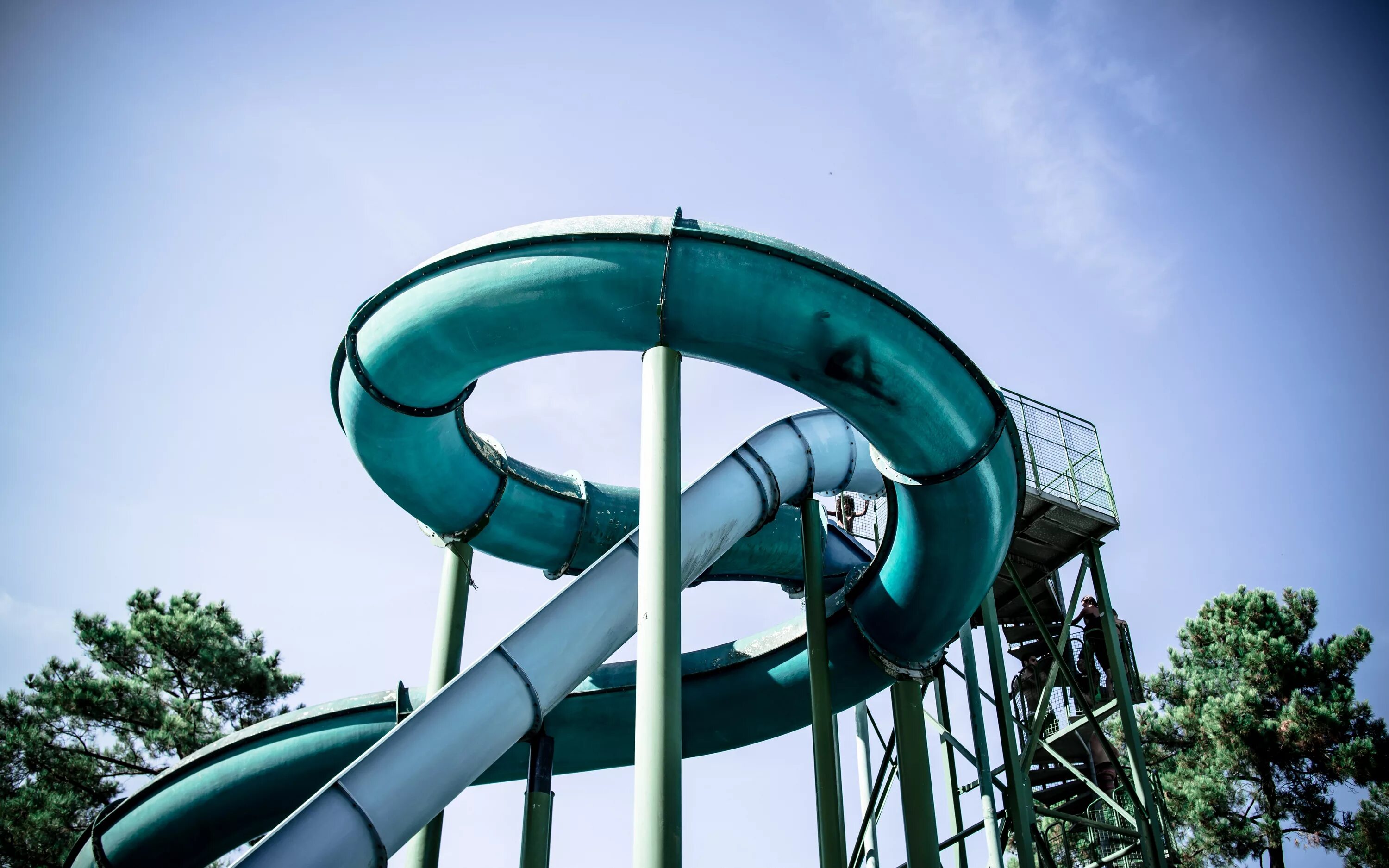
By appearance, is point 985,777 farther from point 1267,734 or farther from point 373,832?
point 1267,734

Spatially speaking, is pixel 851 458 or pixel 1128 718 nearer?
pixel 851 458

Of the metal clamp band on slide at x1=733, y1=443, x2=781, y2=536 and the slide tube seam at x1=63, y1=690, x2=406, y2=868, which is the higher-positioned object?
the metal clamp band on slide at x1=733, y1=443, x2=781, y2=536

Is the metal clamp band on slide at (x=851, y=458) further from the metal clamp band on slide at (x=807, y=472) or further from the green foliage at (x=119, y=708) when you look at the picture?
the green foliage at (x=119, y=708)

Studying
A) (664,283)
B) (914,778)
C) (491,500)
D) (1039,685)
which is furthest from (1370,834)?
(664,283)

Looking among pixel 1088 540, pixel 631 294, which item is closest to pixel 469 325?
pixel 631 294

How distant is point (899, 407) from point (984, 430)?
84 centimetres

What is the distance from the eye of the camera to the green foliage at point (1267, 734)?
21453 millimetres

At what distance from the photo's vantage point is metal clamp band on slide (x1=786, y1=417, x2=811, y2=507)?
9430 mm

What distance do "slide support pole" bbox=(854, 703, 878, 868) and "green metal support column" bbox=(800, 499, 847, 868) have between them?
11.3 feet

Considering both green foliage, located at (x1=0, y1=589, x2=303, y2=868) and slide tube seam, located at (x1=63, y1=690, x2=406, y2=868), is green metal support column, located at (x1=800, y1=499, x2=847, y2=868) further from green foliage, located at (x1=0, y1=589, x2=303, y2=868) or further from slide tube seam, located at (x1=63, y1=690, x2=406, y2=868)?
green foliage, located at (x1=0, y1=589, x2=303, y2=868)

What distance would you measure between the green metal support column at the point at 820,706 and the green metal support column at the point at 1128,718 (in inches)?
143

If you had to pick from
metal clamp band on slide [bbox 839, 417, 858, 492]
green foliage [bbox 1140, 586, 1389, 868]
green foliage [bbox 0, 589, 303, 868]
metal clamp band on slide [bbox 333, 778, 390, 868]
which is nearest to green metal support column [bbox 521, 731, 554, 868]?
metal clamp band on slide [bbox 333, 778, 390, 868]

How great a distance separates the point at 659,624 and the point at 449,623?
4.00 meters

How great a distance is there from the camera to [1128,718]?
415 inches
